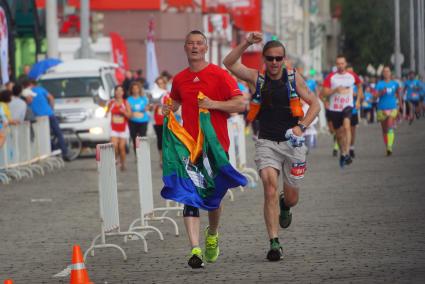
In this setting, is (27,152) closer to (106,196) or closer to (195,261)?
(106,196)

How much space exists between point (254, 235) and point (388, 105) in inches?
→ 647

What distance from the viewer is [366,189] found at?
2116cm

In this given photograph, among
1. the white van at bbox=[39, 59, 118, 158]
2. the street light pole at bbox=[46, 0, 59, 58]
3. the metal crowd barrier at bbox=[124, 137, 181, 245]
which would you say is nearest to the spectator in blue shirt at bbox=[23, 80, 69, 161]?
the white van at bbox=[39, 59, 118, 158]

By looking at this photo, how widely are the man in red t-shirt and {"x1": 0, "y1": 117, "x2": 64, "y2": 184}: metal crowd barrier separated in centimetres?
1460

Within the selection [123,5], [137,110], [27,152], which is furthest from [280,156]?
[123,5]

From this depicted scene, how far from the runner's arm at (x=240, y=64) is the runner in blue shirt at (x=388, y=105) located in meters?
17.6

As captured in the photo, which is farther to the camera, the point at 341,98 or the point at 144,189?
the point at 341,98

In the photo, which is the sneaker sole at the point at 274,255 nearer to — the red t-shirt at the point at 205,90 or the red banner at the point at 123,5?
the red t-shirt at the point at 205,90

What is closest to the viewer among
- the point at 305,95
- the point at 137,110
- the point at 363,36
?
the point at 305,95

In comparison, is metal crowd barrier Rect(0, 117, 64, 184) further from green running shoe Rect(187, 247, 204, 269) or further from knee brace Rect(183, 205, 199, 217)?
green running shoe Rect(187, 247, 204, 269)

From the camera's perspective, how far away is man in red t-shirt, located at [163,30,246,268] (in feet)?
40.0

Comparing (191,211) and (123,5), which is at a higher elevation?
(191,211)

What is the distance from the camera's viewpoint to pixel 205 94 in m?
12.2

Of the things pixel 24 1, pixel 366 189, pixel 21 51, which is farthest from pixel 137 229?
pixel 21 51
